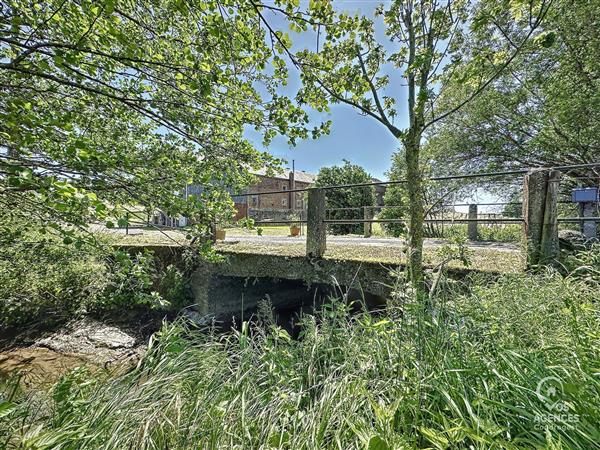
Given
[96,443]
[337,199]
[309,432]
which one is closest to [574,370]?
[309,432]

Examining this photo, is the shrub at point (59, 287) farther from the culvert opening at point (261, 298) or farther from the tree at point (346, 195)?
the tree at point (346, 195)

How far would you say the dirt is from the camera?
409cm

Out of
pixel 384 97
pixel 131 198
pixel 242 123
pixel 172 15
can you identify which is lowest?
pixel 131 198

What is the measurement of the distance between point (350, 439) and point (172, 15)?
3440 mm

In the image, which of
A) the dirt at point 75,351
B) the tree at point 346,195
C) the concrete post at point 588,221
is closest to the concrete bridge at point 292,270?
the concrete post at point 588,221

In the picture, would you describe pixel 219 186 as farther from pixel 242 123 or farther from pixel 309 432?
pixel 309 432

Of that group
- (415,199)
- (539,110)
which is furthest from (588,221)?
(539,110)

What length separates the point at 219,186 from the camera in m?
3.14

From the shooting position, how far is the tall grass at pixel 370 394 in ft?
3.75

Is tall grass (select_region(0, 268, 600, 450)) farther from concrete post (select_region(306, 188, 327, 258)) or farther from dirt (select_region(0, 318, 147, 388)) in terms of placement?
dirt (select_region(0, 318, 147, 388))

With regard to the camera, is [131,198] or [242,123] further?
[242,123]

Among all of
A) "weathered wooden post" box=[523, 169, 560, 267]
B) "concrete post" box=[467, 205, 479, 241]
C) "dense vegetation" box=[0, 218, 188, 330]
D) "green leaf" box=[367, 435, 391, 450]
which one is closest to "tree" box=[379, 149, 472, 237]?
"concrete post" box=[467, 205, 479, 241]

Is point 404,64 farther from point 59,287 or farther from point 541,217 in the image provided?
point 59,287

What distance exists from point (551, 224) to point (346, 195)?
11.6 metres
